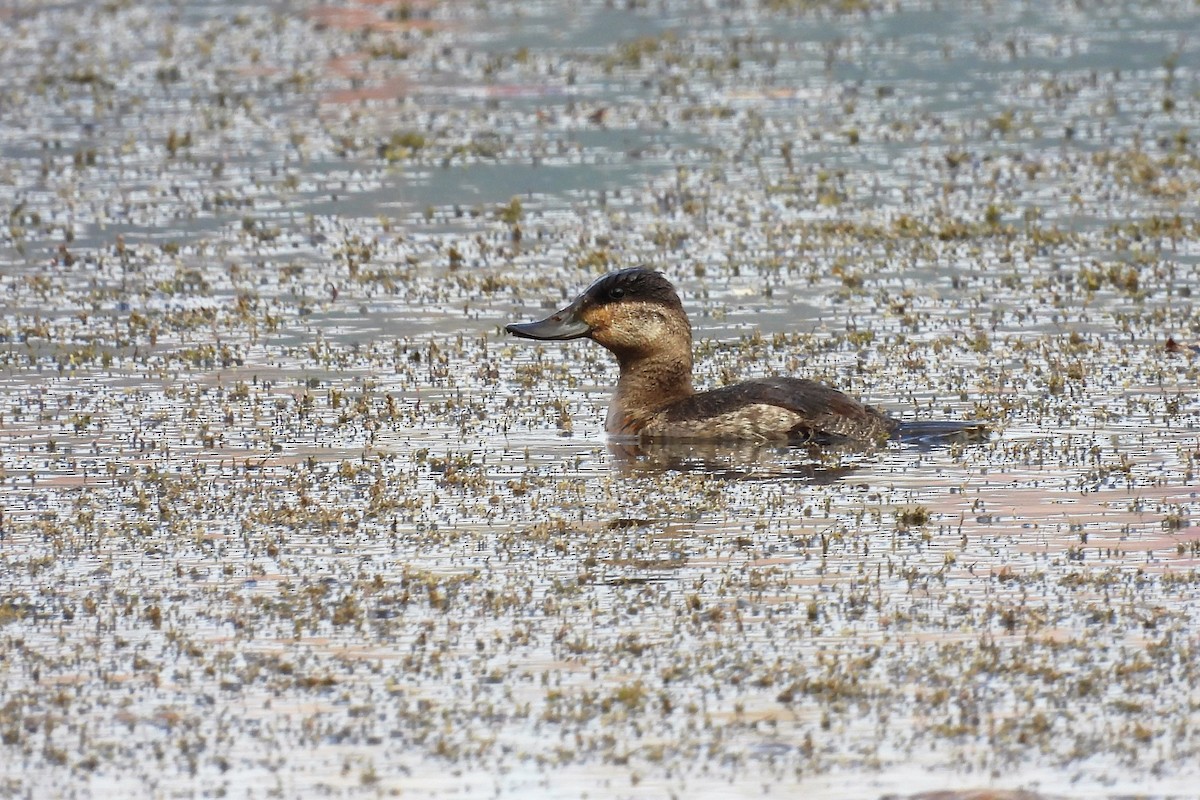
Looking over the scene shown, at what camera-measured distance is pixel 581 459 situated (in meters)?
12.3

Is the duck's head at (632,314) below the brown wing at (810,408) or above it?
above

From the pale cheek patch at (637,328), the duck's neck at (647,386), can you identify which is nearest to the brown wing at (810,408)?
the duck's neck at (647,386)

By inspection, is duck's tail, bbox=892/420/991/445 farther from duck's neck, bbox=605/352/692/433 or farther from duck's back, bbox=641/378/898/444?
duck's neck, bbox=605/352/692/433

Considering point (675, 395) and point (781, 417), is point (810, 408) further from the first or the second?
point (675, 395)

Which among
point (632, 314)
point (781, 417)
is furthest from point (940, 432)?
point (632, 314)

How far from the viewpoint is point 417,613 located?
30.3 ft

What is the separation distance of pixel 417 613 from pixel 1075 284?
9385 mm

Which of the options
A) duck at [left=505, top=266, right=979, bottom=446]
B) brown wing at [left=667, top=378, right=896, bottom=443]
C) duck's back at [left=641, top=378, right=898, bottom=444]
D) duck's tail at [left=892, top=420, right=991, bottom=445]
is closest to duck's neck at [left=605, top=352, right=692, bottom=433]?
duck at [left=505, top=266, right=979, bottom=446]

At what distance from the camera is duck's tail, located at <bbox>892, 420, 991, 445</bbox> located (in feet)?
40.6

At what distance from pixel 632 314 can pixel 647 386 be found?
0.51 metres

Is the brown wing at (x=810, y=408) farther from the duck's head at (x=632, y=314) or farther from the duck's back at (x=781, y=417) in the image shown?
the duck's head at (x=632, y=314)

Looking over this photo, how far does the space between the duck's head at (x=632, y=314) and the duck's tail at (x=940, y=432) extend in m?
1.56

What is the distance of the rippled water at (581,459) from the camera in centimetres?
791

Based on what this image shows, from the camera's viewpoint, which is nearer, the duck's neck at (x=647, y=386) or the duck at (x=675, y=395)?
the duck at (x=675, y=395)
